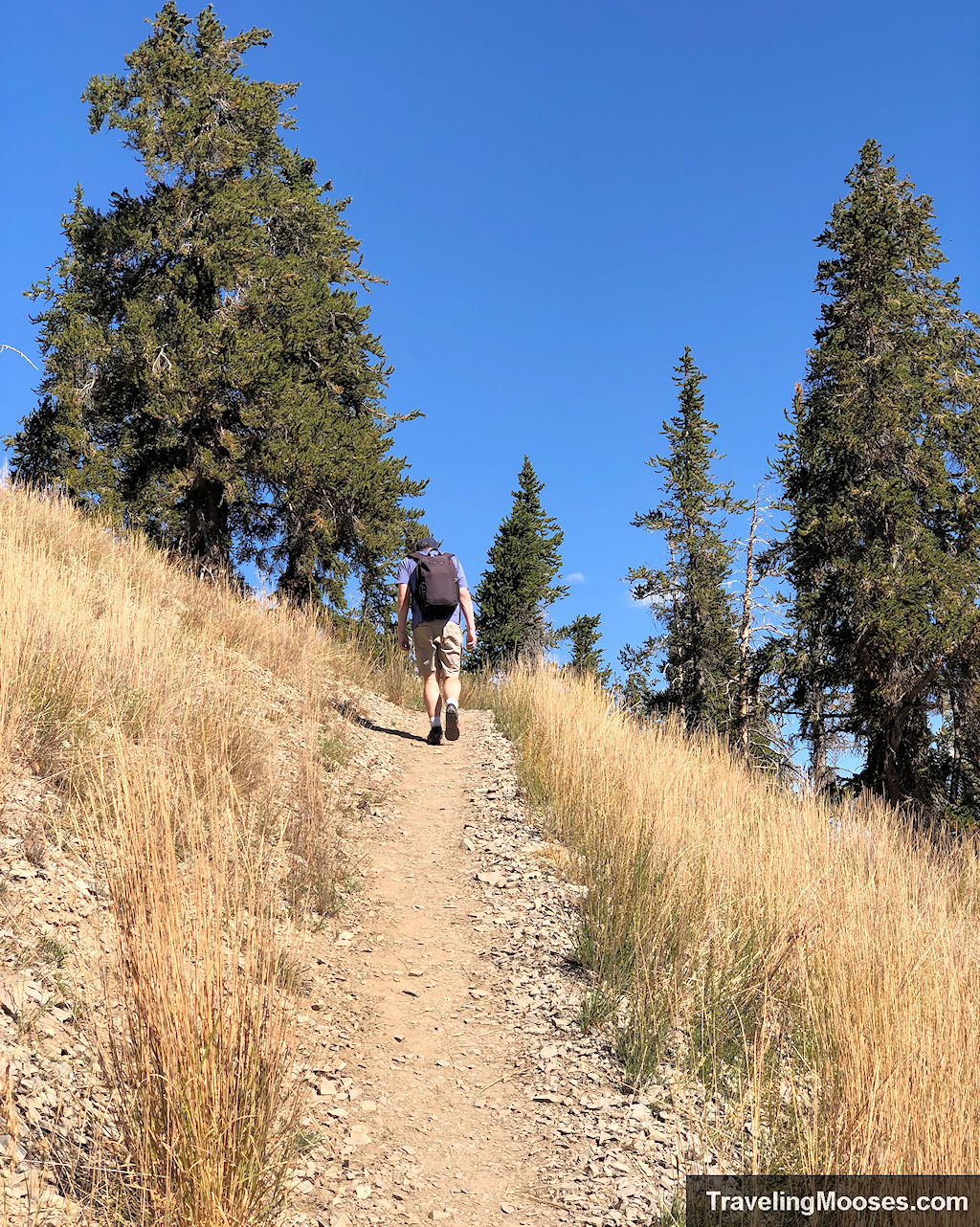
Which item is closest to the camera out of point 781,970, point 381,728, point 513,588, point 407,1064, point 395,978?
point 407,1064

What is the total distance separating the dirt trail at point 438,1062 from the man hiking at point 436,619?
3.66m

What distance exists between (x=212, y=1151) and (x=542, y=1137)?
1813 millimetres

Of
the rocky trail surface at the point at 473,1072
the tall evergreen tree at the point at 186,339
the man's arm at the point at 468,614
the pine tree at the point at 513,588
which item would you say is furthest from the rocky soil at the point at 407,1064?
the pine tree at the point at 513,588

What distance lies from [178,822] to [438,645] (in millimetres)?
7150

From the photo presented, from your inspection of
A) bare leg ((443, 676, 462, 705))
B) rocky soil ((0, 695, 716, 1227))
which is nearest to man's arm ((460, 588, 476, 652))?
bare leg ((443, 676, 462, 705))

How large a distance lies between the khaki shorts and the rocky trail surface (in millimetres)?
3851

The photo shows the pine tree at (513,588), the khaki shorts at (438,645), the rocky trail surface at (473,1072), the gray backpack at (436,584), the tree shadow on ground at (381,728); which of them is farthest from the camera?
the pine tree at (513,588)

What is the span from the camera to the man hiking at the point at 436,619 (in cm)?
1018

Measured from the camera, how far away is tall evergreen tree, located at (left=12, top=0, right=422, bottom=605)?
16375mm

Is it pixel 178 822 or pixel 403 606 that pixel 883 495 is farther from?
pixel 178 822

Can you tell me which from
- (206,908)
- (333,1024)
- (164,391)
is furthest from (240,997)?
(164,391)

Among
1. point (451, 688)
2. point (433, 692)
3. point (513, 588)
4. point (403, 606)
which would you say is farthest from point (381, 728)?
point (513, 588)

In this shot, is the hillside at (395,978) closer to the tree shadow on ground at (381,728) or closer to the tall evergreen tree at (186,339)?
the tree shadow on ground at (381,728)

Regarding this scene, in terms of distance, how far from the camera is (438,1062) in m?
4.34
